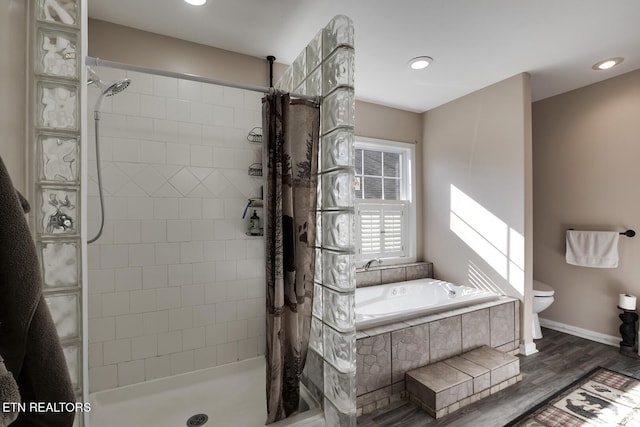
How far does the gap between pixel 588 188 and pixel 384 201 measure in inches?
81.3

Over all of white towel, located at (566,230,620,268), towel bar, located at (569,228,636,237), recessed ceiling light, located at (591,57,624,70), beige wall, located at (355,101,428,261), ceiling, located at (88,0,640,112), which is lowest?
white towel, located at (566,230,620,268)

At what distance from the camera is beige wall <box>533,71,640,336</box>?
268 centimetres

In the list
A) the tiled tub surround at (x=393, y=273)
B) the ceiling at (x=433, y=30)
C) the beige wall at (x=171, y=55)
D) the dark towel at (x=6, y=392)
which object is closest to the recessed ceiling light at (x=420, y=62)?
the ceiling at (x=433, y=30)

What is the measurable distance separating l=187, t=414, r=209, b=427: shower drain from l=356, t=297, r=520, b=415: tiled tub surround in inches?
37.7

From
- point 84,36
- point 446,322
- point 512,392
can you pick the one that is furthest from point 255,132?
point 512,392

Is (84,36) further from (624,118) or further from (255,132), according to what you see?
(624,118)

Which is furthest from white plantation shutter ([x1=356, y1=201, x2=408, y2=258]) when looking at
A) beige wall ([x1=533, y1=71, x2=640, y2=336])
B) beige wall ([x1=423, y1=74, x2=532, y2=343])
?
beige wall ([x1=533, y1=71, x2=640, y2=336])

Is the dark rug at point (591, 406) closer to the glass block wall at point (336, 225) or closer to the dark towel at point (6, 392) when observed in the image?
the glass block wall at point (336, 225)

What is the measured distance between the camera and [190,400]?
1853 millimetres

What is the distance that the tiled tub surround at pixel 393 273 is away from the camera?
3.11m

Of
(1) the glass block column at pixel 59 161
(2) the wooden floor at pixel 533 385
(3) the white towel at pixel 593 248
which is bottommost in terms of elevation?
(2) the wooden floor at pixel 533 385

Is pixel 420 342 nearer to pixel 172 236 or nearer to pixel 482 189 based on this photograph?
pixel 482 189

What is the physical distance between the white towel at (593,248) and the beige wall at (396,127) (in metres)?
1.48

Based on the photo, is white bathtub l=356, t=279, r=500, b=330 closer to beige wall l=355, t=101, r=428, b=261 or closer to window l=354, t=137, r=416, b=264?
window l=354, t=137, r=416, b=264
